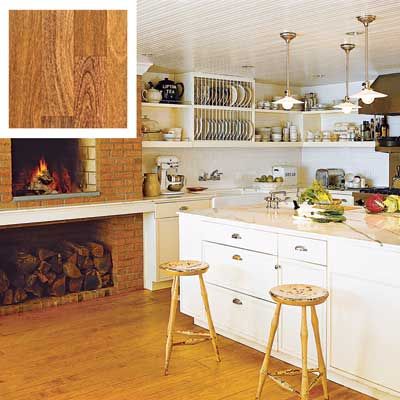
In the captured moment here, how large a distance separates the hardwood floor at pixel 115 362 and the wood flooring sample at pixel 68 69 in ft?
8.79

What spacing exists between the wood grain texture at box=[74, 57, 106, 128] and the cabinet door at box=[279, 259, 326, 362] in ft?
8.87

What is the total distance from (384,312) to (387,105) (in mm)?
3736

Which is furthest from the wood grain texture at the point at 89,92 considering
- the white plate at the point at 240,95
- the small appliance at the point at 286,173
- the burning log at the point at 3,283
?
the small appliance at the point at 286,173

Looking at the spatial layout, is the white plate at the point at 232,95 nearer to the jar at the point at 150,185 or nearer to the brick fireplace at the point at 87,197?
the jar at the point at 150,185

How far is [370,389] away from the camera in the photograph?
3.24 metres

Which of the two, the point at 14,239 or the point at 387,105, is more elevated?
the point at 387,105

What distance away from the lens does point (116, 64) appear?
0.89 metres

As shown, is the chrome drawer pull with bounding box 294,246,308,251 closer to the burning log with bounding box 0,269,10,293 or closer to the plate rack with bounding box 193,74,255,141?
the burning log with bounding box 0,269,10,293

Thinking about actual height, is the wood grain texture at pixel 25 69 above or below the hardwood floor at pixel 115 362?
above

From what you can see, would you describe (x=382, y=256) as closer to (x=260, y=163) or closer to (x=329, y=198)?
(x=329, y=198)

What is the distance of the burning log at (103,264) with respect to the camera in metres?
5.71

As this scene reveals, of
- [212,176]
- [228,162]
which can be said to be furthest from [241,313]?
[228,162]

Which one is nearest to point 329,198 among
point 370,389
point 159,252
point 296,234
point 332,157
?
point 296,234

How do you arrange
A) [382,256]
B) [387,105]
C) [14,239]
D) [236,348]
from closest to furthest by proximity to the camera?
[382,256], [236,348], [14,239], [387,105]
